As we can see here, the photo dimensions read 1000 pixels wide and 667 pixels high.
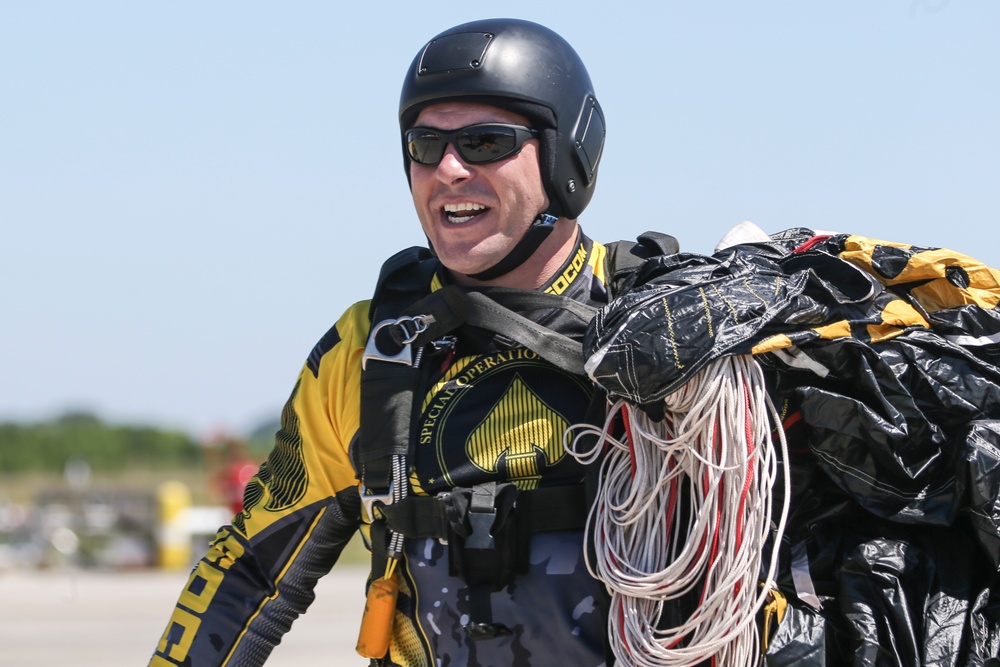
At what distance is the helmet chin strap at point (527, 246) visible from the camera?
2834mm

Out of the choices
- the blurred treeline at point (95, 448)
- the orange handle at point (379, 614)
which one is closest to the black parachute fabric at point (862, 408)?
the orange handle at point (379, 614)

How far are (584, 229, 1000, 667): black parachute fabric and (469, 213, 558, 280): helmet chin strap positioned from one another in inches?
13.2

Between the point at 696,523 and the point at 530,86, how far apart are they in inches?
37.2

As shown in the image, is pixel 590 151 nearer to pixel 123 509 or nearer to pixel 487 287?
pixel 487 287

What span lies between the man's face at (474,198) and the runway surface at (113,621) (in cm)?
542

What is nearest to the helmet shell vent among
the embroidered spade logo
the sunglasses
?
the sunglasses

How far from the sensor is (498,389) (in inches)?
109

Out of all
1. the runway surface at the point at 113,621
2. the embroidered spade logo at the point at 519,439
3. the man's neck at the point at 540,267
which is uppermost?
the man's neck at the point at 540,267

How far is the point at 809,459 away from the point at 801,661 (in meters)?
0.38

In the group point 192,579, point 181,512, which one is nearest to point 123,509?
point 181,512

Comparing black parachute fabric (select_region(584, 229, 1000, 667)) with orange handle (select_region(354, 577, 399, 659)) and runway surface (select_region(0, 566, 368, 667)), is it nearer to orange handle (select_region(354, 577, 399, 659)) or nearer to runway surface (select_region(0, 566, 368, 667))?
orange handle (select_region(354, 577, 399, 659))

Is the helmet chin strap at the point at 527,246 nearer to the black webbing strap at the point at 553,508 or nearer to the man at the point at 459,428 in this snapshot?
the man at the point at 459,428

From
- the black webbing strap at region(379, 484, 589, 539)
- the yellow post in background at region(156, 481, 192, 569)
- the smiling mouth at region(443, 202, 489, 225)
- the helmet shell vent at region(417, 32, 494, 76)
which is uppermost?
the helmet shell vent at region(417, 32, 494, 76)

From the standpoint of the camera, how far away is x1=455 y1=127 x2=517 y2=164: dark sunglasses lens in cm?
274
